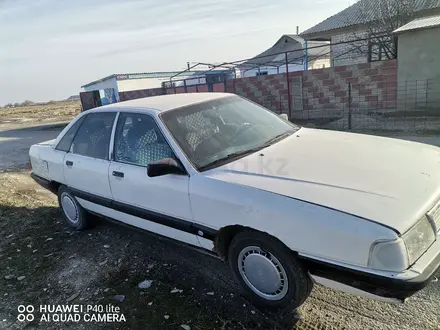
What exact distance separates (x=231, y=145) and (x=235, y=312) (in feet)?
4.57

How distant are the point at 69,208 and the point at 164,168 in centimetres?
237

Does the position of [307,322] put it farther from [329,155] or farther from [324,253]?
[329,155]

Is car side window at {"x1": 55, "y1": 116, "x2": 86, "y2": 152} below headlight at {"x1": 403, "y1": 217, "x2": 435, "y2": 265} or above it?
above

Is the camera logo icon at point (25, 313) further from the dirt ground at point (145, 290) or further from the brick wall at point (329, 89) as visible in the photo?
the brick wall at point (329, 89)

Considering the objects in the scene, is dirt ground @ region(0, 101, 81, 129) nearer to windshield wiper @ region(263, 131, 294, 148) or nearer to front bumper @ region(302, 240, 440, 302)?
windshield wiper @ region(263, 131, 294, 148)

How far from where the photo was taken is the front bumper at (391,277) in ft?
6.20

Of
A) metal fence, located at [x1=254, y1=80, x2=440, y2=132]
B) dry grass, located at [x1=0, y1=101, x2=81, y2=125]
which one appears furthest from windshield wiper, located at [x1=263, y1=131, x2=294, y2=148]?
dry grass, located at [x1=0, y1=101, x2=81, y2=125]

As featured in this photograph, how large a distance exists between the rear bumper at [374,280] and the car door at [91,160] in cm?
232

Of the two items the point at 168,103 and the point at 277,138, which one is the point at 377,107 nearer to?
the point at 277,138

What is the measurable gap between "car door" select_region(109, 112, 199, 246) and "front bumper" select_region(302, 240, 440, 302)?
1170 millimetres

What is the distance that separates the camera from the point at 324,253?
211 cm

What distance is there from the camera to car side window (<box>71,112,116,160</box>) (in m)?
3.68

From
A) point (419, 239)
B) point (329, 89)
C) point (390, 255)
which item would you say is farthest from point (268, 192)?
point (329, 89)

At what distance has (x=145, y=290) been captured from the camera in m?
3.02
